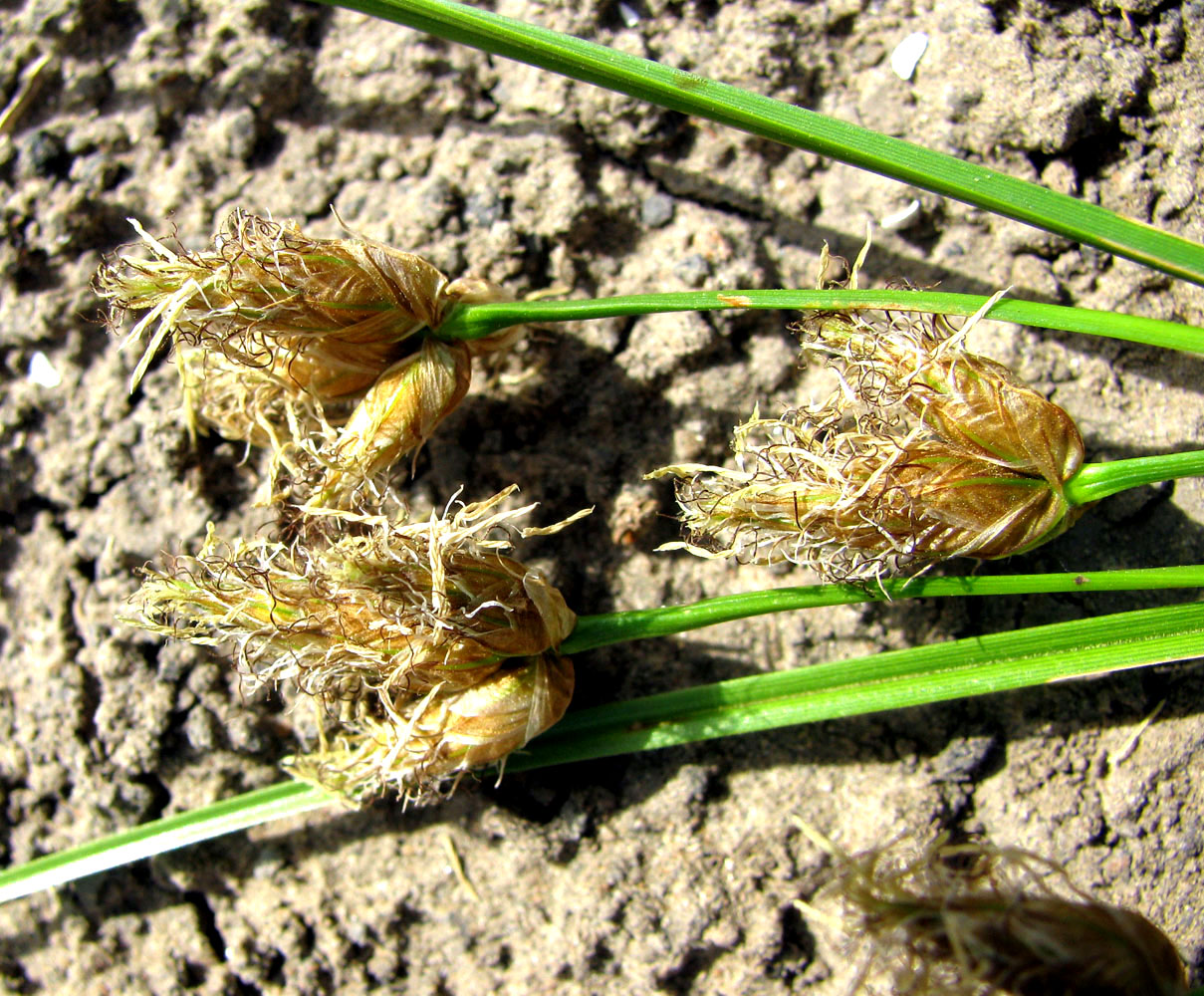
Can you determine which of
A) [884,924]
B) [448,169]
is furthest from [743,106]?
[884,924]

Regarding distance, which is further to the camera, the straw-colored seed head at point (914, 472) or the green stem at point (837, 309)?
the green stem at point (837, 309)

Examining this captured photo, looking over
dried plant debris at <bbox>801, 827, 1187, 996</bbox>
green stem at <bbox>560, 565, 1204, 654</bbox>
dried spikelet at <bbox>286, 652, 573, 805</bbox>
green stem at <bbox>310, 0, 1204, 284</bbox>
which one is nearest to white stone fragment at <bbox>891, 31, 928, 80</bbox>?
green stem at <bbox>310, 0, 1204, 284</bbox>

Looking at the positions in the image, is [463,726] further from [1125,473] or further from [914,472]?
[1125,473]

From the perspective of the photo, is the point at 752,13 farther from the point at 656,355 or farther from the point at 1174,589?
the point at 1174,589

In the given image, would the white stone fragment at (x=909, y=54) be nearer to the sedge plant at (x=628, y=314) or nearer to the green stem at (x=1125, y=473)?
the sedge plant at (x=628, y=314)

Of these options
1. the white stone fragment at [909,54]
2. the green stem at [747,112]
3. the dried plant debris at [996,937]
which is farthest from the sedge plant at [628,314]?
the white stone fragment at [909,54]

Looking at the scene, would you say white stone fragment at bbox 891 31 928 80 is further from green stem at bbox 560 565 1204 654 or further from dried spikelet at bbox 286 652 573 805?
dried spikelet at bbox 286 652 573 805

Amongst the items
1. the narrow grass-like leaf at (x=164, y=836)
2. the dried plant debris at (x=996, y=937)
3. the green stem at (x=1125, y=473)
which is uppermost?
the green stem at (x=1125, y=473)
